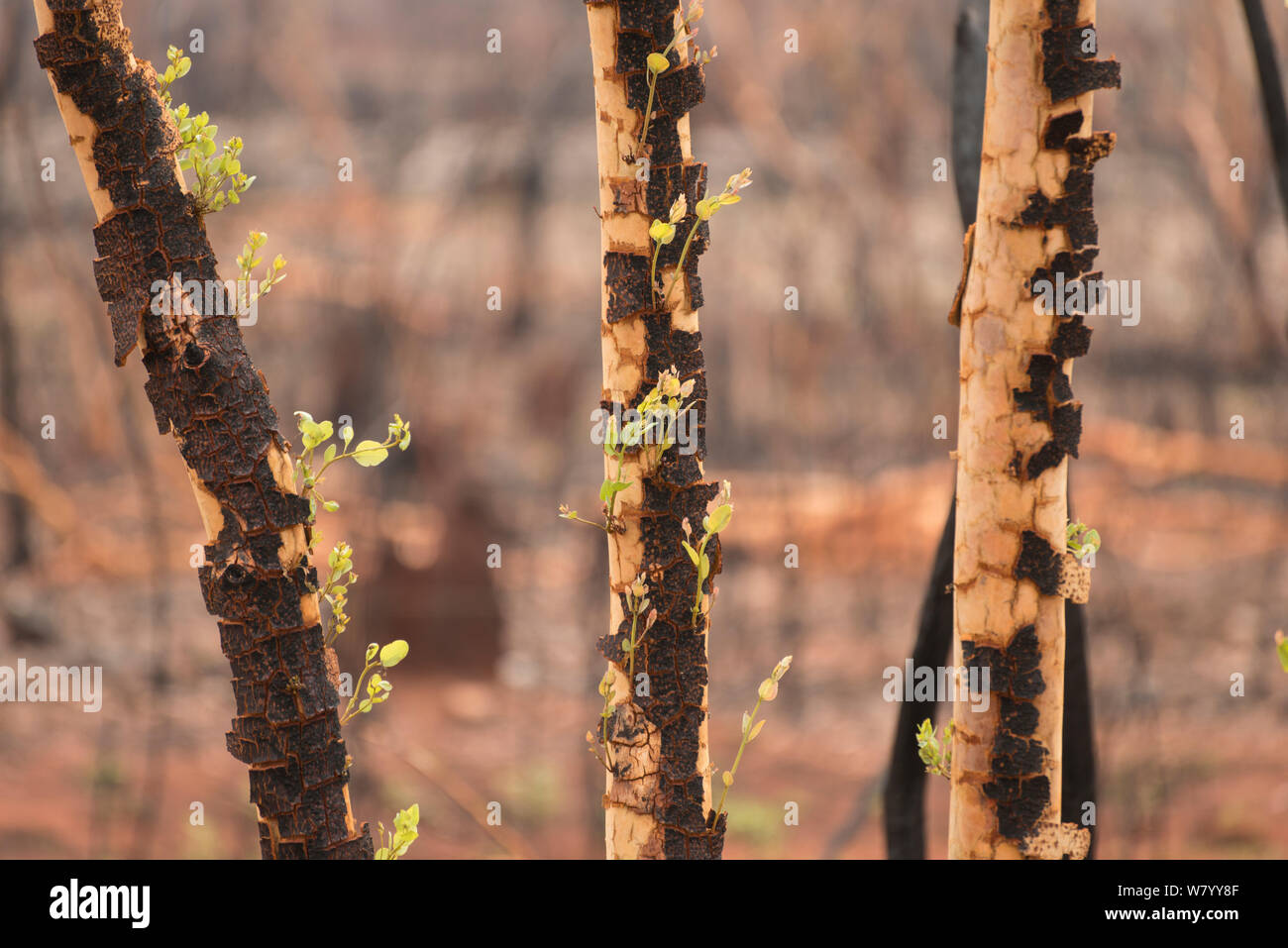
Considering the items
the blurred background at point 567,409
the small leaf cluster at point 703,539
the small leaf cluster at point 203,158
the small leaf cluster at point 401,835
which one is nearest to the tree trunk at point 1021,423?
the small leaf cluster at point 703,539

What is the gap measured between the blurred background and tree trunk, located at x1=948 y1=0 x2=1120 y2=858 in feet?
7.28

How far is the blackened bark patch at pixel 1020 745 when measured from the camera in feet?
3.19

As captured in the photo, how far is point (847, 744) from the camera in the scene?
145 inches

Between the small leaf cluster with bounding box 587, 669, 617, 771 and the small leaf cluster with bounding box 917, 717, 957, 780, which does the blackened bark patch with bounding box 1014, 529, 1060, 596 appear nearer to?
the small leaf cluster with bounding box 917, 717, 957, 780

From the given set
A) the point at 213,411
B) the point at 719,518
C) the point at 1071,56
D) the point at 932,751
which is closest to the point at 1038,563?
the point at 932,751

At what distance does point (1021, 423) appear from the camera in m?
0.96

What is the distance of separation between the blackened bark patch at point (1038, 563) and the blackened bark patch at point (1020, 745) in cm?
5

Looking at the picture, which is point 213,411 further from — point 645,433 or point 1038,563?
point 1038,563

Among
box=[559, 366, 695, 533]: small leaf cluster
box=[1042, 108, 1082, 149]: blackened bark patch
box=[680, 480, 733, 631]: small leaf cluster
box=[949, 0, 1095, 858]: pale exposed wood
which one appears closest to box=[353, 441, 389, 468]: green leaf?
box=[559, 366, 695, 533]: small leaf cluster

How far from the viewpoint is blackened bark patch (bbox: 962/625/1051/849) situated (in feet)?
3.19
